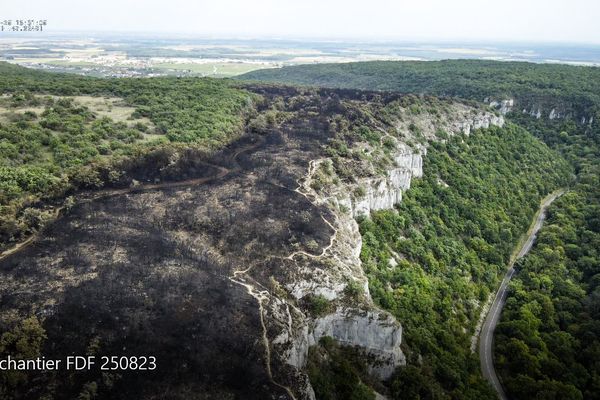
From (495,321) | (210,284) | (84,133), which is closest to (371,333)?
(210,284)

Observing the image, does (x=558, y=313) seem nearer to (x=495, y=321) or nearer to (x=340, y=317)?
(x=495, y=321)

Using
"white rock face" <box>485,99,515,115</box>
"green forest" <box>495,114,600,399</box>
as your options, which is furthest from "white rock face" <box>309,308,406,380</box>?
"white rock face" <box>485,99,515,115</box>

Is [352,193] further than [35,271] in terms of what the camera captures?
Yes

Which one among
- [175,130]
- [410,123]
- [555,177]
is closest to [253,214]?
[175,130]

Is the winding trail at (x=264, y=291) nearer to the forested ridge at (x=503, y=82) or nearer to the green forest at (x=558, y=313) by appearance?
the green forest at (x=558, y=313)

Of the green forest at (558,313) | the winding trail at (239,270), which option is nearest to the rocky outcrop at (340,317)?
the winding trail at (239,270)

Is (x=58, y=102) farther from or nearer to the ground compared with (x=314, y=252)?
farther from the ground

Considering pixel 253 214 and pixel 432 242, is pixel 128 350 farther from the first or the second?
pixel 432 242
